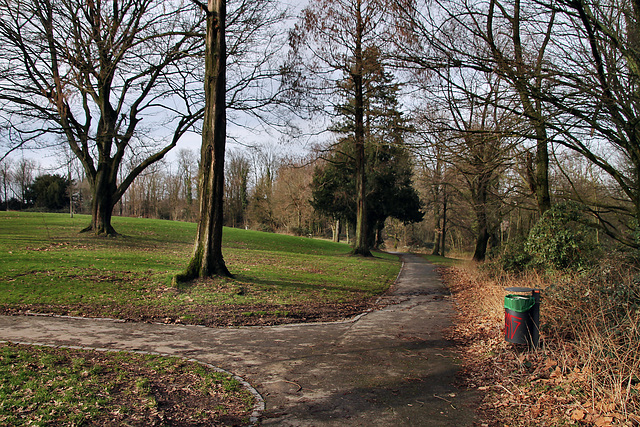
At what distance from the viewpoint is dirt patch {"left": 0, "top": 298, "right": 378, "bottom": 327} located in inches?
340

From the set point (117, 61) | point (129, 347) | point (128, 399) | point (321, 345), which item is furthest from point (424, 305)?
point (117, 61)

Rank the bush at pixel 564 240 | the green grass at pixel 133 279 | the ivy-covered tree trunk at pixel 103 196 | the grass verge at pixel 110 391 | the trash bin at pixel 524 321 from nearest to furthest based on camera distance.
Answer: the grass verge at pixel 110 391
the trash bin at pixel 524 321
the green grass at pixel 133 279
the bush at pixel 564 240
the ivy-covered tree trunk at pixel 103 196

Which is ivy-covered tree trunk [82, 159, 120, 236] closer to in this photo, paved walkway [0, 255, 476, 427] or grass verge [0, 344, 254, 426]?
paved walkway [0, 255, 476, 427]

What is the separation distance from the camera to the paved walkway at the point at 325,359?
4.62 m

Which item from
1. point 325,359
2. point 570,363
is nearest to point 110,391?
point 325,359

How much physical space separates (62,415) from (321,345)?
4189 millimetres

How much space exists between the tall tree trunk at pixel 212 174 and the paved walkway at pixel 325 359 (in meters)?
3.93

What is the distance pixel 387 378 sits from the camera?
566cm

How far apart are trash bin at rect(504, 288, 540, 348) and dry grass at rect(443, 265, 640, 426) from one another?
20 cm

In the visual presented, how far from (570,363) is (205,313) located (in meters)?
7.00

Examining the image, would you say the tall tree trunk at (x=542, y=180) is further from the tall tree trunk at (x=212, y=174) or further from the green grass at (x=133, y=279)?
the tall tree trunk at (x=212, y=174)

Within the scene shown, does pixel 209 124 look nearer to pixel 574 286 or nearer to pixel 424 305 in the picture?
pixel 424 305

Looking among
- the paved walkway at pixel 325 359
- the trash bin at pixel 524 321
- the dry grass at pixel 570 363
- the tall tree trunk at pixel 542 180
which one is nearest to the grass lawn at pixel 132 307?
the paved walkway at pixel 325 359

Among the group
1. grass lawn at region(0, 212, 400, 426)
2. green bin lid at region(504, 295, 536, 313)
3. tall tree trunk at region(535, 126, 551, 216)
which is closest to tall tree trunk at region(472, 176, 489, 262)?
grass lawn at region(0, 212, 400, 426)
